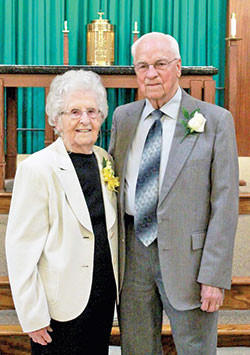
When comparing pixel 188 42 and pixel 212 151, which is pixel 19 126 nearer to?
pixel 188 42

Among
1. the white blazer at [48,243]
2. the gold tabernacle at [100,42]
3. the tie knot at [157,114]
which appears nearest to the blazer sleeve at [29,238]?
the white blazer at [48,243]

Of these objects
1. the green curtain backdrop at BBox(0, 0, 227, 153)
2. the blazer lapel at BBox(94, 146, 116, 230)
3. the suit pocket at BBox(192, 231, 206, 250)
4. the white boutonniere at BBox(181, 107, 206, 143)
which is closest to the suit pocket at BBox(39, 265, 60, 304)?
the blazer lapel at BBox(94, 146, 116, 230)

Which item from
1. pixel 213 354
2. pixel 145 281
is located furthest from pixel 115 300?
pixel 213 354

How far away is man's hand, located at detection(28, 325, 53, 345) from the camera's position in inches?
79.5

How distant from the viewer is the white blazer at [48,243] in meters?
1.99

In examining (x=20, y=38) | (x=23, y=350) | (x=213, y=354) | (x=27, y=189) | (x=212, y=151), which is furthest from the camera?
(x=20, y=38)

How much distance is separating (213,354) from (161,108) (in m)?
0.94

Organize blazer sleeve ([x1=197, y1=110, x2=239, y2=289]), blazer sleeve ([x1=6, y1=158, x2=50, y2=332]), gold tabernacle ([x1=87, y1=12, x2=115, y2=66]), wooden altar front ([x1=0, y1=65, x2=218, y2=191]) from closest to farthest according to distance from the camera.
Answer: blazer sleeve ([x1=6, y1=158, x2=50, y2=332]) → blazer sleeve ([x1=197, y1=110, x2=239, y2=289]) → wooden altar front ([x1=0, y1=65, x2=218, y2=191]) → gold tabernacle ([x1=87, y1=12, x2=115, y2=66])

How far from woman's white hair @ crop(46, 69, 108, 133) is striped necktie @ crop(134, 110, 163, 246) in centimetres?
24

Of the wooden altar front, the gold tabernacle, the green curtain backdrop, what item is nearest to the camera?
the wooden altar front

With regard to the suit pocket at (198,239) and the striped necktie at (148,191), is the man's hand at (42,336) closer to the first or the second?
the striped necktie at (148,191)

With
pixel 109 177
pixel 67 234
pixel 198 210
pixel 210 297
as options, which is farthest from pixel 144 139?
pixel 210 297

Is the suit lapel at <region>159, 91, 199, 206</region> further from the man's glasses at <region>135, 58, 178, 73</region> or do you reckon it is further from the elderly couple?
the man's glasses at <region>135, 58, 178, 73</region>

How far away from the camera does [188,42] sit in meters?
6.43
